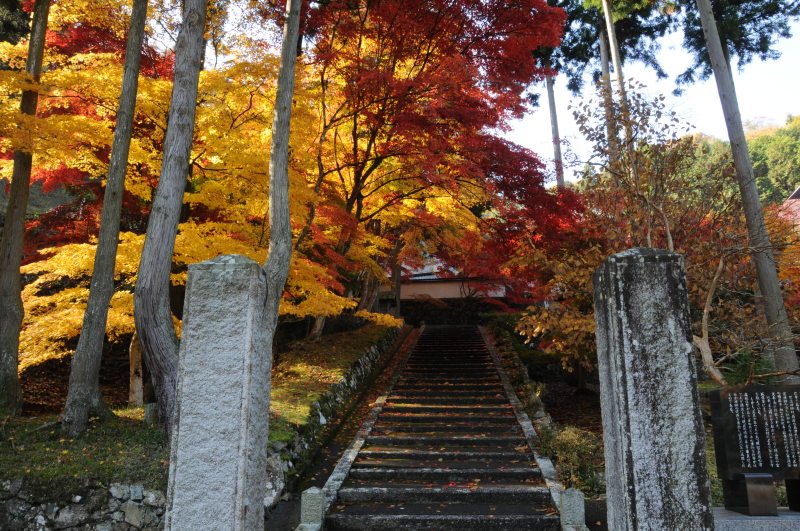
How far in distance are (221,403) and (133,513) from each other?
4009mm

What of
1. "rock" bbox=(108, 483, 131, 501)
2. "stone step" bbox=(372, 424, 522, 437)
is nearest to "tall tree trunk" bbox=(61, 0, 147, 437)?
"rock" bbox=(108, 483, 131, 501)

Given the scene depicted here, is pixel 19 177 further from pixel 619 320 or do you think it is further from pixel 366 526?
pixel 619 320

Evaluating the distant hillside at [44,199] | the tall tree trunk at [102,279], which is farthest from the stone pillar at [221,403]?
the distant hillside at [44,199]

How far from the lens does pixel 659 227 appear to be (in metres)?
8.16

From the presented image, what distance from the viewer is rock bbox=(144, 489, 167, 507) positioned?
21.0ft

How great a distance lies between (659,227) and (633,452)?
18.4ft

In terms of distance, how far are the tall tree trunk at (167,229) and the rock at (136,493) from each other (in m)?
1.12

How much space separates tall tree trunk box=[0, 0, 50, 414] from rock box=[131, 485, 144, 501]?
4.00 m

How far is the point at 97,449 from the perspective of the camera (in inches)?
282

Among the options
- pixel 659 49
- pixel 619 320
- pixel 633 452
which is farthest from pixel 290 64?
pixel 659 49

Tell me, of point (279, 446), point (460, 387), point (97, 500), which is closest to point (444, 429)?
point (460, 387)

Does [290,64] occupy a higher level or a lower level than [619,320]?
higher

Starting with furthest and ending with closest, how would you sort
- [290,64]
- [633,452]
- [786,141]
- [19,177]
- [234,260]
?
[786,141]
[19,177]
[290,64]
[234,260]
[633,452]

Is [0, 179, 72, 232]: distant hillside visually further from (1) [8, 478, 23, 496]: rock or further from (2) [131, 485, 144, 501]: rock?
(2) [131, 485, 144, 501]: rock
